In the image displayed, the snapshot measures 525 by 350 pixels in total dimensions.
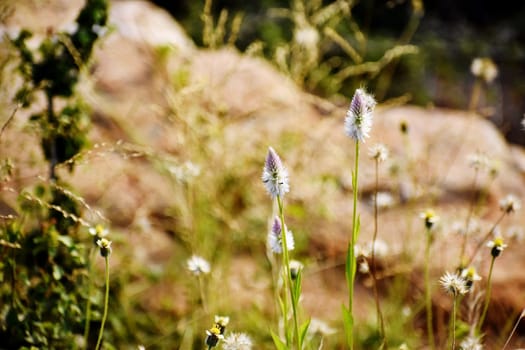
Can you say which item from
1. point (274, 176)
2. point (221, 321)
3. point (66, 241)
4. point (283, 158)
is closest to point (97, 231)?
point (66, 241)

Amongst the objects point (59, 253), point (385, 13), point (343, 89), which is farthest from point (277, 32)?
point (59, 253)

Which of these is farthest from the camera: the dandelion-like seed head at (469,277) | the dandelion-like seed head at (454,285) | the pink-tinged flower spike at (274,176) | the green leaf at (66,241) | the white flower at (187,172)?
the white flower at (187,172)

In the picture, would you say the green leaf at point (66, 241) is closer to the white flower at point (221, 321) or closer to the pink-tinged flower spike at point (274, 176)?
the white flower at point (221, 321)

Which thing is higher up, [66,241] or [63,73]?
[63,73]

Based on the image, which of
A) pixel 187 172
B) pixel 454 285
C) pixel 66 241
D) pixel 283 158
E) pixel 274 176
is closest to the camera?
pixel 274 176

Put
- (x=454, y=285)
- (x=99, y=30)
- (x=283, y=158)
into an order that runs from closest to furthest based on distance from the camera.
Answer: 1. (x=454, y=285)
2. (x=99, y=30)
3. (x=283, y=158)

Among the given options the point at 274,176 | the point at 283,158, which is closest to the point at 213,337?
the point at 274,176

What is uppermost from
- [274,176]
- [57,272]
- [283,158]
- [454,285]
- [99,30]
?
[99,30]

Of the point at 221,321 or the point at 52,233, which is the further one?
the point at 52,233

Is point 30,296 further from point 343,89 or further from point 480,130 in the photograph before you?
point 343,89

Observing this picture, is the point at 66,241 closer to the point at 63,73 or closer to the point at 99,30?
the point at 63,73

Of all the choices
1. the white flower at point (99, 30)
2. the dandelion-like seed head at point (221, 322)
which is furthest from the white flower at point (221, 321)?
the white flower at point (99, 30)

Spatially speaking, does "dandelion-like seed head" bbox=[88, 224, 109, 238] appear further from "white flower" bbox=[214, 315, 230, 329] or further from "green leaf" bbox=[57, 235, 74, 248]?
"white flower" bbox=[214, 315, 230, 329]

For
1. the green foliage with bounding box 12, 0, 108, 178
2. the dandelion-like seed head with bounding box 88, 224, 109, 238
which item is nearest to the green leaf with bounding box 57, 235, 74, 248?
the dandelion-like seed head with bounding box 88, 224, 109, 238
